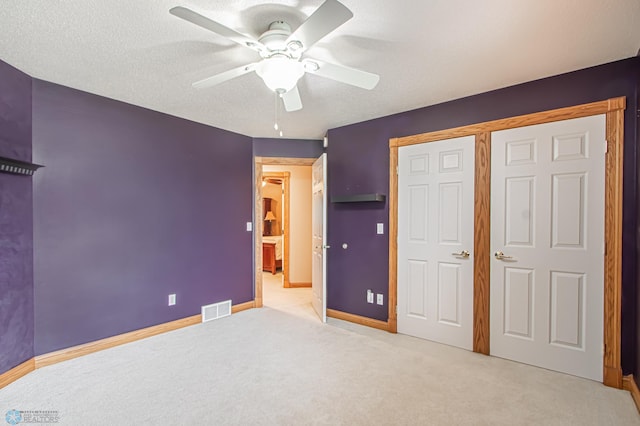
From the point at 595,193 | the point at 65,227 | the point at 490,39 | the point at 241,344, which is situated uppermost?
the point at 490,39

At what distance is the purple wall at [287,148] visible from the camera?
14.5 ft

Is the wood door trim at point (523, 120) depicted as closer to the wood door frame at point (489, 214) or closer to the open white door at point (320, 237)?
the wood door frame at point (489, 214)

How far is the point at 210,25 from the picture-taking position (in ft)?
4.77

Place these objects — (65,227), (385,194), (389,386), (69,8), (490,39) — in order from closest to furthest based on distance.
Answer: (69,8) → (490,39) → (389,386) → (65,227) → (385,194)

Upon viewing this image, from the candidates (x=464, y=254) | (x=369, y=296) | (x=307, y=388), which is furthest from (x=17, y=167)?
(x=464, y=254)

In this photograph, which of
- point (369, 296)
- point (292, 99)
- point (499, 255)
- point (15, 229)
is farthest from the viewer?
point (369, 296)

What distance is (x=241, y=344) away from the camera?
311cm

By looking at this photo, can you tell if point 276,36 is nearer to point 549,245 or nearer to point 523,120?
point 523,120

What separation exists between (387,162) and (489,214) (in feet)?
3.89

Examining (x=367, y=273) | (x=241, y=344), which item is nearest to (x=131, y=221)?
(x=241, y=344)

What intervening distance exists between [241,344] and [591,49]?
3696 millimetres

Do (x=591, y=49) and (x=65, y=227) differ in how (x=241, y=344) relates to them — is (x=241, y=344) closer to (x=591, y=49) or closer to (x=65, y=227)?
(x=65, y=227)

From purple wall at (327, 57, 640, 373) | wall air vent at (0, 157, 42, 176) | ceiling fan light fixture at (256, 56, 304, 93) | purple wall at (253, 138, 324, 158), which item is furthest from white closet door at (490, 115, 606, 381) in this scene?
wall air vent at (0, 157, 42, 176)

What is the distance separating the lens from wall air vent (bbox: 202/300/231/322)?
3.81m
